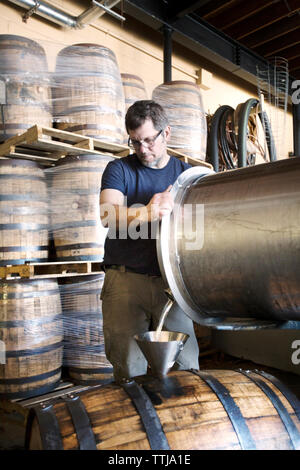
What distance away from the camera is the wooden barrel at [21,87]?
3268 mm

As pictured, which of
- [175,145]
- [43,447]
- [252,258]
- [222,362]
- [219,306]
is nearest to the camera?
[43,447]

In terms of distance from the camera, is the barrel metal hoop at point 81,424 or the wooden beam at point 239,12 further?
the wooden beam at point 239,12

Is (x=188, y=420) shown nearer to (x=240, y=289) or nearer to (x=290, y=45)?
(x=240, y=289)

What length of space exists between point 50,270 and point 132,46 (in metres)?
3.74

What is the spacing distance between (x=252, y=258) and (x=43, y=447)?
3.08 ft

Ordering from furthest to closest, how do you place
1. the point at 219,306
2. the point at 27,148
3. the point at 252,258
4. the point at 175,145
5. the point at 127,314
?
1. the point at 175,145
2. the point at 27,148
3. the point at 127,314
4. the point at 219,306
5. the point at 252,258

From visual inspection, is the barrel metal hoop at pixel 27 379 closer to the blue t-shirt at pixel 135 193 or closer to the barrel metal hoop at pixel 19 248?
the barrel metal hoop at pixel 19 248

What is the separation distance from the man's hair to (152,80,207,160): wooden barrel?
235cm

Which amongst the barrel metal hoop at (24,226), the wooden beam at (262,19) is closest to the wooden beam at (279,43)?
the wooden beam at (262,19)

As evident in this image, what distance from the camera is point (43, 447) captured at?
115 centimetres

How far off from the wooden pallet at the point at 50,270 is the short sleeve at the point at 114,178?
112 centimetres

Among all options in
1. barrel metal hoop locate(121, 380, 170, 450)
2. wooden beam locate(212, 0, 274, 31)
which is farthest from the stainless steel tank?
wooden beam locate(212, 0, 274, 31)

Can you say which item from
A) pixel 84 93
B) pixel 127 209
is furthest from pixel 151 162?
pixel 84 93
